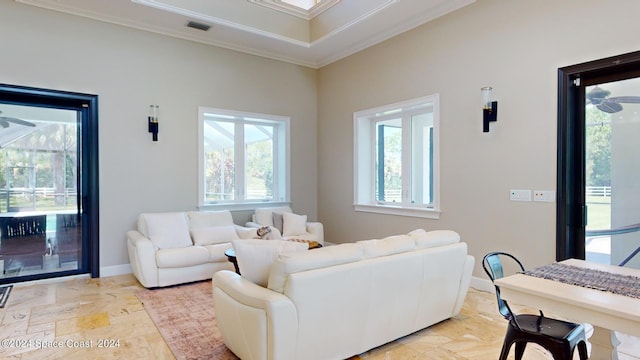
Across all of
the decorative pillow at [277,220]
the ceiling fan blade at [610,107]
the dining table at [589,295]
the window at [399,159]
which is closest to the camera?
the dining table at [589,295]

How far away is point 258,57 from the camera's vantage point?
20.3 ft

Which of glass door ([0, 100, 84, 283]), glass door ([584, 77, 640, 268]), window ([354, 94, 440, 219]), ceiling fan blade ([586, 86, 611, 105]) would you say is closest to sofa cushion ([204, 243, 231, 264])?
glass door ([0, 100, 84, 283])

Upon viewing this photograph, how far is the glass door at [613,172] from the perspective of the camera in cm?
334

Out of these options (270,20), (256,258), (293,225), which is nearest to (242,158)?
(293,225)

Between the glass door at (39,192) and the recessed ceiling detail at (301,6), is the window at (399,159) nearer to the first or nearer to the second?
the recessed ceiling detail at (301,6)

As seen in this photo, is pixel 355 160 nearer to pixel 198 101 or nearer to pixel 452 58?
pixel 452 58

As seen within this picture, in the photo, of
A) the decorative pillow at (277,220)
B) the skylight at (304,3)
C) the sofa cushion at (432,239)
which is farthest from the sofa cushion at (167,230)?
the skylight at (304,3)

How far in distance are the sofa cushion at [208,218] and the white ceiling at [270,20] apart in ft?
8.47

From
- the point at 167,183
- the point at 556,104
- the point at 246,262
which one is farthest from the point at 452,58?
the point at 167,183

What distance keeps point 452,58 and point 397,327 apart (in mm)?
3316

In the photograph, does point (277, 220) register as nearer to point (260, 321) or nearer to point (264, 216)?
point (264, 216)

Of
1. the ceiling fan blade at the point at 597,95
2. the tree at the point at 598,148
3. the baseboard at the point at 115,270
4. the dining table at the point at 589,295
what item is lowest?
the baseboard at the point at 115,270

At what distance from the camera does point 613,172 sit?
11.3 ft

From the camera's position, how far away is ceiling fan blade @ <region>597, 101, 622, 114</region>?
3.43m
